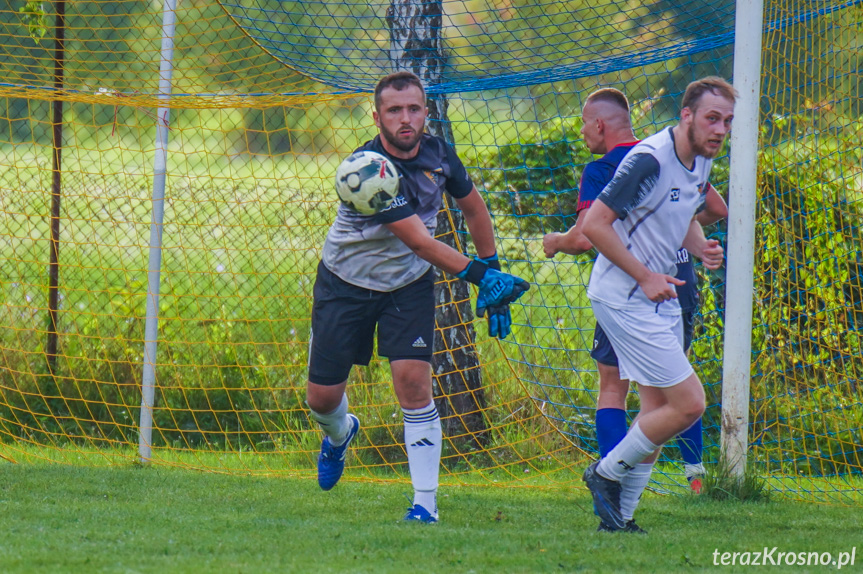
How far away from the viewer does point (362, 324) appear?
3.87 metres

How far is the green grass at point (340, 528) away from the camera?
2945 mm

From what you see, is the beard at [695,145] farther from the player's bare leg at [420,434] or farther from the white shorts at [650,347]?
the player's bare leg at [420,434]

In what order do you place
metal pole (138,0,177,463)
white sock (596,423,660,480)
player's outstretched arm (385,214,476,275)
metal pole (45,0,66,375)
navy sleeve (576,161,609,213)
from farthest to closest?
metal pole (45,0,66,375) < metal pole (138,0,177,463) < navy sleeve (576,161,609,213) < player's outstretched arm (385,214,476,275) < white sock (596,423,660,480)

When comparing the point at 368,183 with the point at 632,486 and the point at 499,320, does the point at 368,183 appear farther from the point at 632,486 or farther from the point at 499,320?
the point at 632,486

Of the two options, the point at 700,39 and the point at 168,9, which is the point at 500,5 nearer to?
the point at 700,39

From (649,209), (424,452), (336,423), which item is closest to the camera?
(649,209)

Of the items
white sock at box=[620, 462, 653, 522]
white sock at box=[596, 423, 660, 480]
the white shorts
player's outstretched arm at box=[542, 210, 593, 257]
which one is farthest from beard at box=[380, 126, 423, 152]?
white sock at box=[620, 462, 653, 522]

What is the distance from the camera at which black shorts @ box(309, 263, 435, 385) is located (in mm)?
3732

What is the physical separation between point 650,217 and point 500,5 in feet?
7.77

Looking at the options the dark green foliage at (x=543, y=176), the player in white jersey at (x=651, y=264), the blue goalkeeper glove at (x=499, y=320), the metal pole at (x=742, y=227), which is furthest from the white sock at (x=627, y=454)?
the dark green foliage at (x=543, y=176)

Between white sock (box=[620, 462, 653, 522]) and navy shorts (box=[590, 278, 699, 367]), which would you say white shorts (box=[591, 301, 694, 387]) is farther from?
navy shorts (box=[590, 278, 699, 367])

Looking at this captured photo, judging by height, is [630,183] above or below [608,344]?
above

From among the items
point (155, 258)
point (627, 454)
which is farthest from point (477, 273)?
point (155, 258)

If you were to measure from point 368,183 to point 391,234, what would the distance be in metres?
0.34
